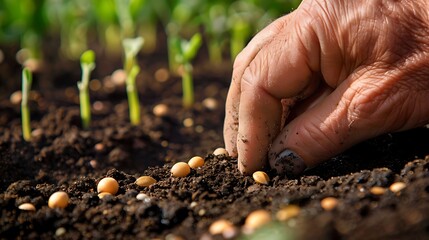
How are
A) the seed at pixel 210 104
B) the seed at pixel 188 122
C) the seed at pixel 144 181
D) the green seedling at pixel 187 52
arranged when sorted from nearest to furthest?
the seed at pixel 144 181
the green seedling at pixel 187 52
the seed at pixel 188 122
the seed at pixel 210 104

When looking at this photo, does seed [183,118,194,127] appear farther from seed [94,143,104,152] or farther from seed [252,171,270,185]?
seed [252,171,270,185]

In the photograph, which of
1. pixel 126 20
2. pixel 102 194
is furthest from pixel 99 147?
pixel 126 20

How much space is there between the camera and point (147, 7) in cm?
541

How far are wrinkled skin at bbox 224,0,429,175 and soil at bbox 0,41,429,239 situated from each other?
0.42 feet

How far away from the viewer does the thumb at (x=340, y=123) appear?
7.13ft

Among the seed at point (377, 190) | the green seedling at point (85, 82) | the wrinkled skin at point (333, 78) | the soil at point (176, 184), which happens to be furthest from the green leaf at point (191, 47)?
the seed at point (377, 190)

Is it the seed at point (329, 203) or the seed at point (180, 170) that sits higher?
the seed at point (180, 170)

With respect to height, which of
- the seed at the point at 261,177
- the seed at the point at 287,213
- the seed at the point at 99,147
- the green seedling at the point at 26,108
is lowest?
the seed at the point at 287,213

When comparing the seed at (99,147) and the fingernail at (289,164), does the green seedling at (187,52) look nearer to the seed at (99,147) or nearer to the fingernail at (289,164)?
the seed at (99,147)

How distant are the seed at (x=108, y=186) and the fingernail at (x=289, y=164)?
597mm

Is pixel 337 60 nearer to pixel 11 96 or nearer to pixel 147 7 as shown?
pixel 11 96

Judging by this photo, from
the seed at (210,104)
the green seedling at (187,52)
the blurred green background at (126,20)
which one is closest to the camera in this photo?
the green seedling at (187,52)

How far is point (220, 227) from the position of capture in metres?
1.82

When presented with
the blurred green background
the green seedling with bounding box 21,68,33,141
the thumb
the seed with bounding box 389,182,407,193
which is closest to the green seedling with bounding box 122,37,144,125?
the green seedling with bounding box 21,68,33,141
